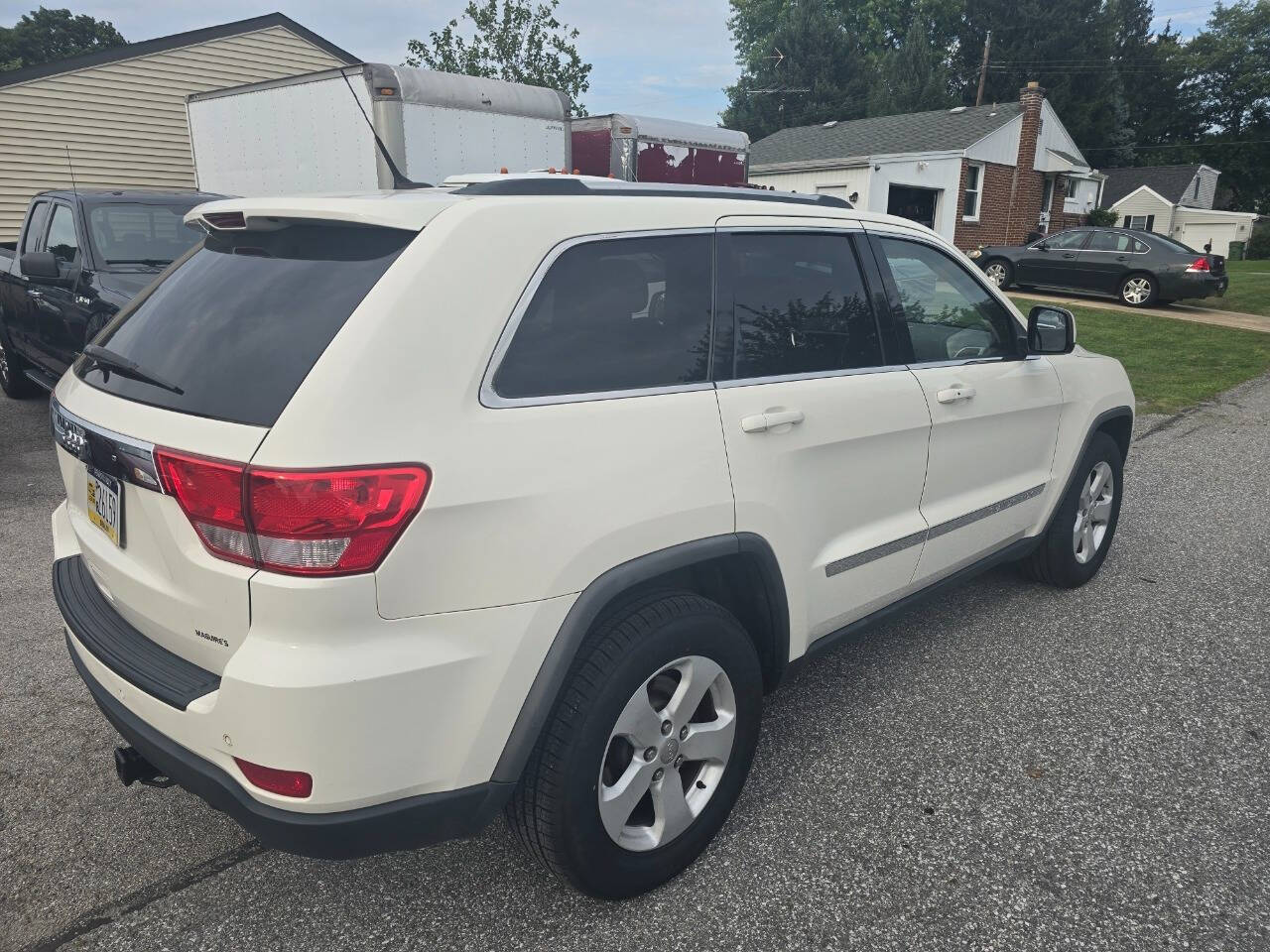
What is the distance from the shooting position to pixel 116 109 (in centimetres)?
1572

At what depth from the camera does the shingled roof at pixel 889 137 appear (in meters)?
26.2

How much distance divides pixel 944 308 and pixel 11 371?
8.24 meters

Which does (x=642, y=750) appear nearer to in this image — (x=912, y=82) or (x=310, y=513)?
(x=310, y=513)

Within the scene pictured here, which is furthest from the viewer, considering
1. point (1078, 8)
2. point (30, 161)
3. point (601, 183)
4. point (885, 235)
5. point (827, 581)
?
point (1078, 8)

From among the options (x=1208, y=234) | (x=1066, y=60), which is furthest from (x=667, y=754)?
(x=1066, y=60)

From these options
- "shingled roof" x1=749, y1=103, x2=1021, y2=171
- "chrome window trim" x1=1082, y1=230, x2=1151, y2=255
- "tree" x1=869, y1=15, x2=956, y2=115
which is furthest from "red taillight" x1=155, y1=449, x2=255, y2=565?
"tree" x1=869, y1=15, x2=956, y2=115

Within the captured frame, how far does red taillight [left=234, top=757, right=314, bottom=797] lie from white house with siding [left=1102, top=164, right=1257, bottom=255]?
50614mm

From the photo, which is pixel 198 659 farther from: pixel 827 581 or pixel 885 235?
pixel 885 235

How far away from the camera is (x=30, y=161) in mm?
15328

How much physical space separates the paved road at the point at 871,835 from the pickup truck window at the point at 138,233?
11.4 feet

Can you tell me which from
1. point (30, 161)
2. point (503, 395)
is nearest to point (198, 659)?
point (503, 395)

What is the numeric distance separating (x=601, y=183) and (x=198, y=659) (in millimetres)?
1540

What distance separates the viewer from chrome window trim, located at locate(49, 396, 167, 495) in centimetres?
191

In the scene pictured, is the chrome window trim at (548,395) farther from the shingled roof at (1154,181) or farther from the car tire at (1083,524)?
the shingled roof at (1154,181)
